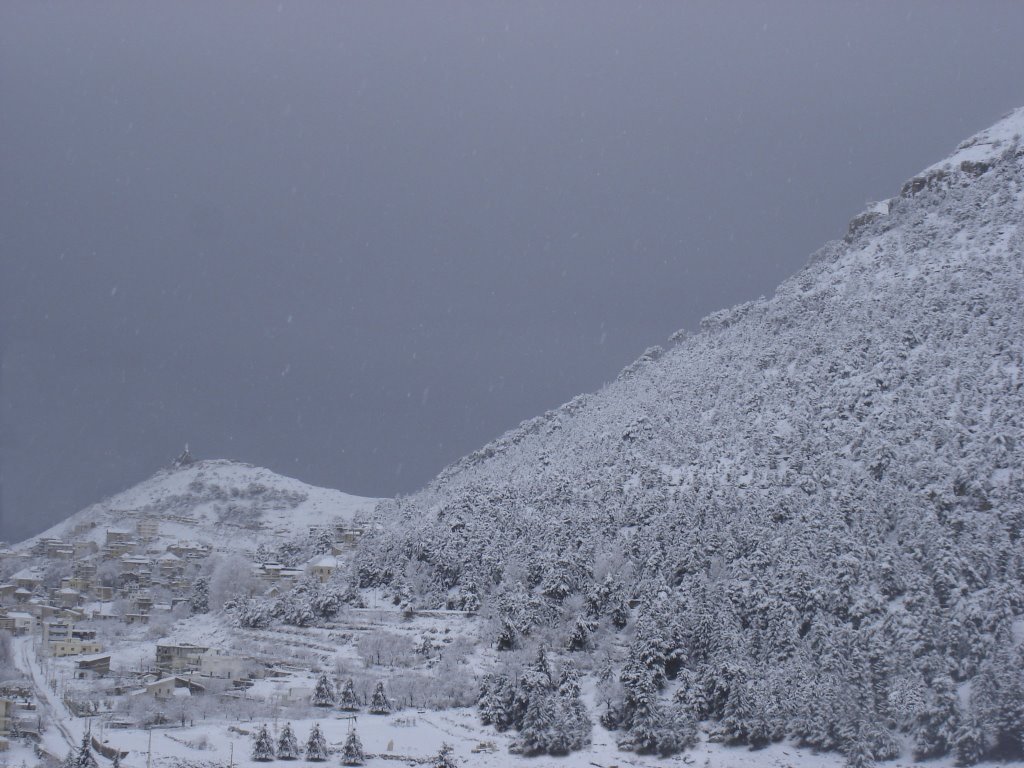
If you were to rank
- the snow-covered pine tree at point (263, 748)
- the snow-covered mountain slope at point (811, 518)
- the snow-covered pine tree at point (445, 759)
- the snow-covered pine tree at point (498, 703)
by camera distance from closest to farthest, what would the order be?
the snow-covered pine tree at point (445, 759)
the snow-covered pine tree at point (263, 748)
the snow-covered mountain slope at point (811, 518)
the snow-covered pine tree at point (498, 703)

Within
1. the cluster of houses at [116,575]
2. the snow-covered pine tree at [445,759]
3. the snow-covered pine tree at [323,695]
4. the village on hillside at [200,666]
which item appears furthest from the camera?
the cluster of houses at [116,575]

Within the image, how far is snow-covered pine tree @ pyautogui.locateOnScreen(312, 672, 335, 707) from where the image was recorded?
42188 mm

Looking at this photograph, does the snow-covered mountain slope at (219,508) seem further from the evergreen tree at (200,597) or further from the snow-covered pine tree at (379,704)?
the snow-covered pine tree at (379,704)

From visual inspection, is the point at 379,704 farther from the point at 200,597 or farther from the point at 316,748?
the point at 200,597

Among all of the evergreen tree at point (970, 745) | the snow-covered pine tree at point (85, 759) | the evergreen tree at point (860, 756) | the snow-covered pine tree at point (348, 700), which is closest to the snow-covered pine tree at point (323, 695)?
the snow-covered pine tree at point (348, 700)

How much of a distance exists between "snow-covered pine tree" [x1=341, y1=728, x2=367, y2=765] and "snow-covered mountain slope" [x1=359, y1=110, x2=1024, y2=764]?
418 inches

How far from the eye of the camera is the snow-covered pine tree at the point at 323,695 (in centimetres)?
4219

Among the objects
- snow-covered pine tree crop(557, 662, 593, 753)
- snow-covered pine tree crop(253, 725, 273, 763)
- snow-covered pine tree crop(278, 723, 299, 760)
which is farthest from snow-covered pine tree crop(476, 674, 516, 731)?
snow-covered pine tree crop(253, 725, 273, 763)

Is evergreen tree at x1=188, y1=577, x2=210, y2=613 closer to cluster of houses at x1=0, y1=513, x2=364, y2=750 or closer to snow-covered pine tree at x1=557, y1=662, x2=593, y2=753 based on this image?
cluster of houses at x1=0, y1=513, x2=364, y2=750

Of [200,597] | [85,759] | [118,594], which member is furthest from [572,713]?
[118,594]

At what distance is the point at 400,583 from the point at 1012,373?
39367 mm

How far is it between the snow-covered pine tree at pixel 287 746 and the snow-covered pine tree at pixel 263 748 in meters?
0.39

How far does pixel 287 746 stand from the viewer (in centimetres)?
3503

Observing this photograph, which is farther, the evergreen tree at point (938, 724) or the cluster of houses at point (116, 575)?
the cluster of houses at point (116, 575)
